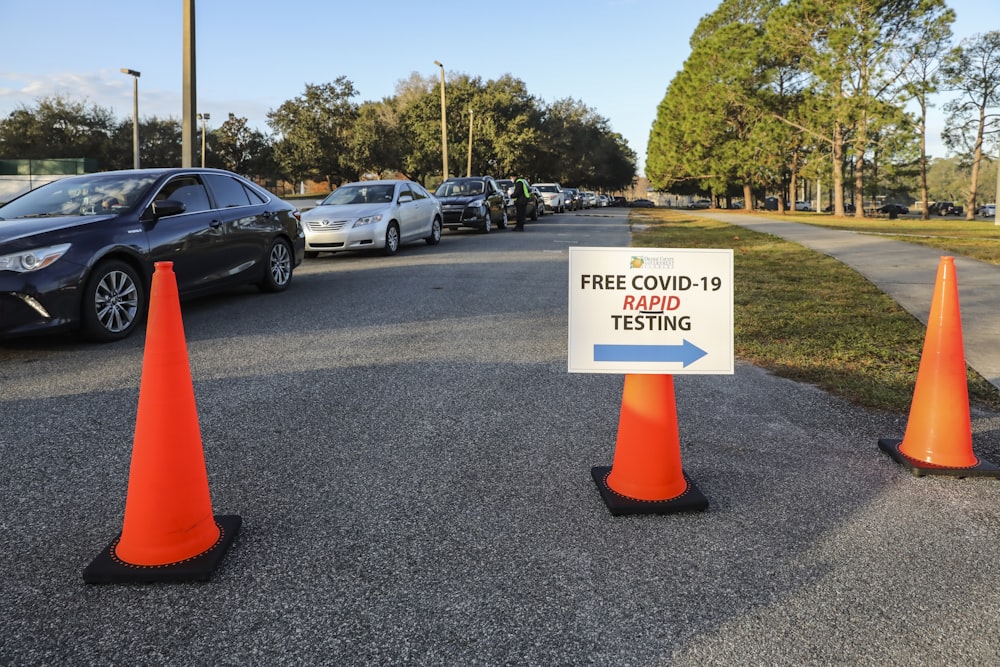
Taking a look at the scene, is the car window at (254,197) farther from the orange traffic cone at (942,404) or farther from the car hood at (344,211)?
the orange traffic cone at (942,404)

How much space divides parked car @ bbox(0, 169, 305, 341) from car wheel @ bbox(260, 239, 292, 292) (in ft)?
0.08

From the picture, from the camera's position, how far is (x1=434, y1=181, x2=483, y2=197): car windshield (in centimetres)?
2267

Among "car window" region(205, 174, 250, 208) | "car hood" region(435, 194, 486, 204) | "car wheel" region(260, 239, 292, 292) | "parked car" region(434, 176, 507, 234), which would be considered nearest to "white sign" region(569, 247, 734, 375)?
"car window" region(205, 174, 250, 208)

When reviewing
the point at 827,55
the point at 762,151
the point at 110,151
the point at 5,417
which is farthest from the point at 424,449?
the point at 110,151

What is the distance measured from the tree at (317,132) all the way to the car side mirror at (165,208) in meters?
57.6

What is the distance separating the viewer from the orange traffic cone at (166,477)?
2773 millimetres

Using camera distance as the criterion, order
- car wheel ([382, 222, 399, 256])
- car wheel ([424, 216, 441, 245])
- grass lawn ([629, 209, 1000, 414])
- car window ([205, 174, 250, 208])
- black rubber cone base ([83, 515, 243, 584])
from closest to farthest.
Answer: black rubber cone base ([83, 515, 243, 584]), grass lawn ([629, 209, 1000, 414]), car window ([205, 174, 250, 208]), car wheel ([382, 222, 399, 256]), car wheel ([424, 216, 441, 245])

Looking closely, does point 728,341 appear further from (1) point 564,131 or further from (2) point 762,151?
(1) point 564,131

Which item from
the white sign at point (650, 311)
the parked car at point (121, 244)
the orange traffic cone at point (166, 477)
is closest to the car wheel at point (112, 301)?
the parked car at point (121, 244)

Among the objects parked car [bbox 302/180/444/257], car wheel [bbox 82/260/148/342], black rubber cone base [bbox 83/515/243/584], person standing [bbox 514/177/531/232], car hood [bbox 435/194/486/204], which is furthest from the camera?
person standing [bbox 514/177/531/232]

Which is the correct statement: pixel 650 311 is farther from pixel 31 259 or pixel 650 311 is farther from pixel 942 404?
pixel 31 259

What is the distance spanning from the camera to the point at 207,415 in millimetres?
4613

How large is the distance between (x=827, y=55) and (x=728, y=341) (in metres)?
36.7

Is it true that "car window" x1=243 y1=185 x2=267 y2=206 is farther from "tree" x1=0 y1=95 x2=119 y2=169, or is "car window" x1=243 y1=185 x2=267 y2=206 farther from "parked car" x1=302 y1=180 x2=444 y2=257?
"tree" x1=0 y1=95 x2=119 y2=169
